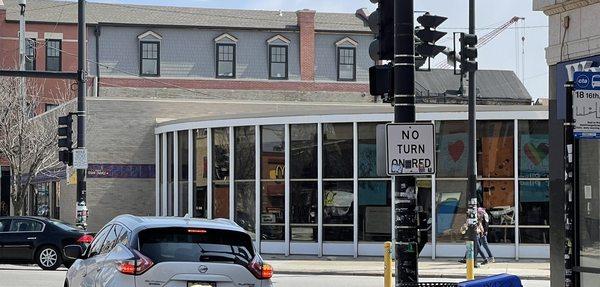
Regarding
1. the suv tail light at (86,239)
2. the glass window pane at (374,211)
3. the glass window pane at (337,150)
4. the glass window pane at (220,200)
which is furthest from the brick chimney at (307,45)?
the suv tail light at (86,239)

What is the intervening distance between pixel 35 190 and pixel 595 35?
4209 cm

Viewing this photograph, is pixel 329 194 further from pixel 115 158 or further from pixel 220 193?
pixel 115 158

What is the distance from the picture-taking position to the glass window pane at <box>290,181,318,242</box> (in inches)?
1287

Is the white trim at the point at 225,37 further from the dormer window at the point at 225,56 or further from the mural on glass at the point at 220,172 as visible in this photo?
the mural on glass at the point at 220,172

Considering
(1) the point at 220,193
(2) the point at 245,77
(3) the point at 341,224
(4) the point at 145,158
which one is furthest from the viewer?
(2) the point at 245,77

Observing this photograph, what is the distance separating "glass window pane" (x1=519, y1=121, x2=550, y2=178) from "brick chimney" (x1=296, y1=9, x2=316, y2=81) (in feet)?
106

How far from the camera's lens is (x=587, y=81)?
367 inches

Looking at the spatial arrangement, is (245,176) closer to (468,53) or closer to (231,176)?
(231,176)

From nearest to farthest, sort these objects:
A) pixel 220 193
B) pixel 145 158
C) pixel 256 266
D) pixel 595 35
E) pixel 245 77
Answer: pixel 256 266 → pixel 595 35 → pixel 220 193 → pixel 145 158 → pixel 245 77

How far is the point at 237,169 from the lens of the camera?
34.3 metres

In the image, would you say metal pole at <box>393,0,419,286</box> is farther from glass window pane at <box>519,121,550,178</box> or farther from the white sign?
glass window pane at <box>519,121,550,178</box>

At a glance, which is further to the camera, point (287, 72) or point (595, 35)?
point (287, 72)

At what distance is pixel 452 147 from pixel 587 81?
73.2 ft

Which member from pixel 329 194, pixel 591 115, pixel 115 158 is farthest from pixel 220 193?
pixel 591 115
